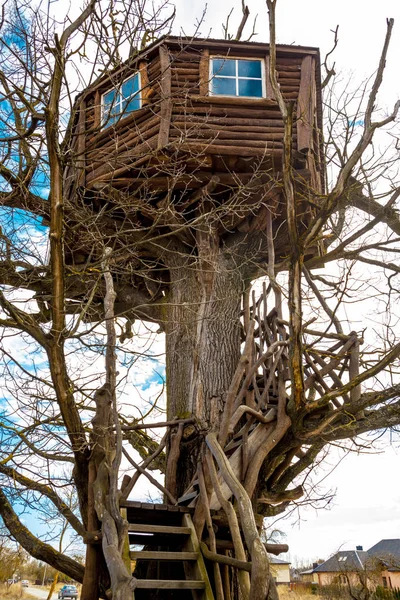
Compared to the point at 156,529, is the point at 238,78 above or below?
above

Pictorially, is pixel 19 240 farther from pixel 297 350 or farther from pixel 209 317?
pixel 297 350

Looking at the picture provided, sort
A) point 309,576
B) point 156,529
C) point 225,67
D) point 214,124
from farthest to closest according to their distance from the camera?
point 309,576, point 225,67, point 214,124, point 156,529

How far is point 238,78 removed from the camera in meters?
7.39

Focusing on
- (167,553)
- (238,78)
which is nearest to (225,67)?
(238,78)

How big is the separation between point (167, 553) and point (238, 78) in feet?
19.3

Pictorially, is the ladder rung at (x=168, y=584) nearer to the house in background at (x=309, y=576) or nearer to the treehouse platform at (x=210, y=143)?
the treehouse platform at (x=210, y=143)

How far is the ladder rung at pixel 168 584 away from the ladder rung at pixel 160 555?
0.22 meters

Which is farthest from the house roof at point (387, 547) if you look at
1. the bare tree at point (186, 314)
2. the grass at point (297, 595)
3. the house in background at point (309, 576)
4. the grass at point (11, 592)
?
the bare tree at point (186, 314)

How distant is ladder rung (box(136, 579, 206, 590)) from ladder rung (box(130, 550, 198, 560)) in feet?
0.71

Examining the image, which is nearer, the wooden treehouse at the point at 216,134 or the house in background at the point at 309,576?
the wooden treehouse at the point at 216,134

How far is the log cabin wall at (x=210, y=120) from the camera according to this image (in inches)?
263

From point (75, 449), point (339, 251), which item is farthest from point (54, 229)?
point (339, 251)

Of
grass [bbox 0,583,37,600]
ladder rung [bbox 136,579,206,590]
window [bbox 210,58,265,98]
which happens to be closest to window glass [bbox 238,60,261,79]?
window [bbox 210,58,265,98]

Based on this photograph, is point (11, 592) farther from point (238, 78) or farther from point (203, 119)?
Result: point (238, 78)
